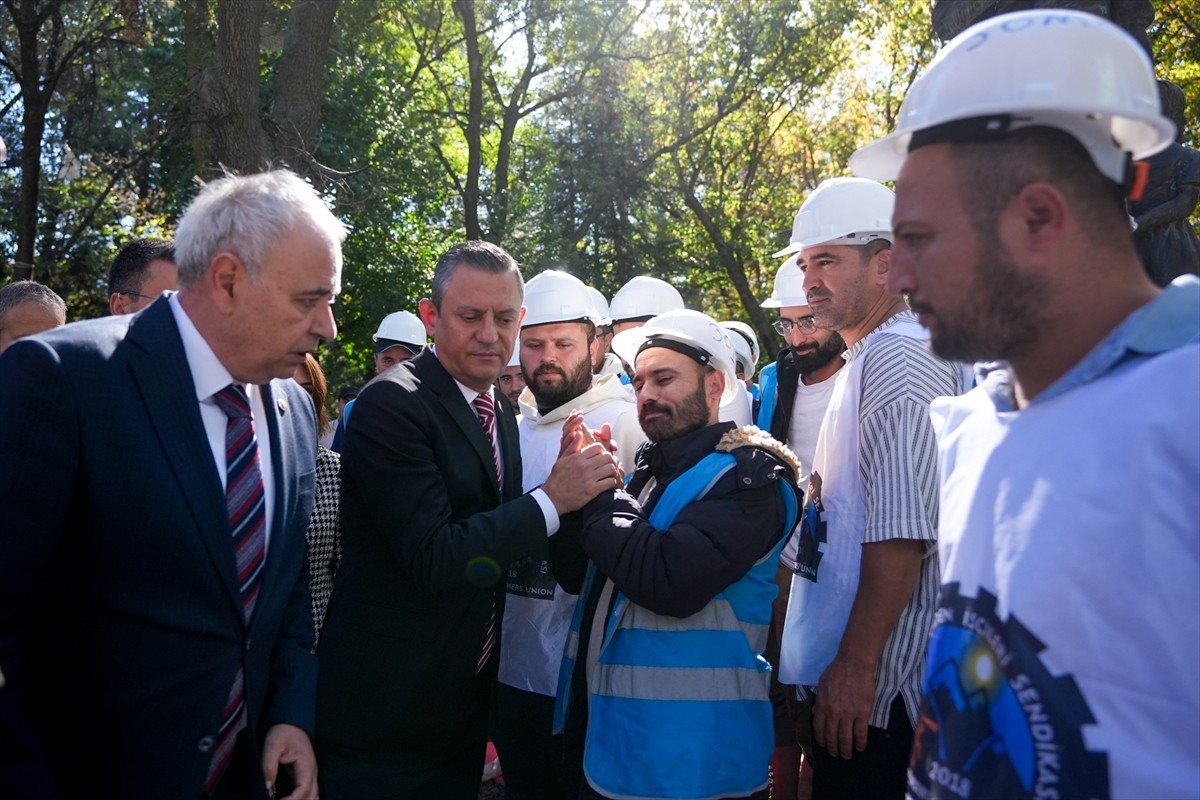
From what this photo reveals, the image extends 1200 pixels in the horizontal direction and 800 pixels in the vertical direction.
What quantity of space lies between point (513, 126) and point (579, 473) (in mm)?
18612

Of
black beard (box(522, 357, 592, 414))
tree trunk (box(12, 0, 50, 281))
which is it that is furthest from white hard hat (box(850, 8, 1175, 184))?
tree trunk (box(12, 0, 50, 281))

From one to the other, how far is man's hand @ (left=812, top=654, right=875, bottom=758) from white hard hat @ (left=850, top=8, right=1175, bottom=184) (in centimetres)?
174

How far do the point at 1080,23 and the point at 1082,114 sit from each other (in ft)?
0.47

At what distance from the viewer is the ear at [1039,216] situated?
1578mm

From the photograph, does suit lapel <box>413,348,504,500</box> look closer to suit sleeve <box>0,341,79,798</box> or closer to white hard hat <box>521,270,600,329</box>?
suit sleeve <box>0,341,79,798</box>

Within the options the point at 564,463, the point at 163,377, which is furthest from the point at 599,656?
the point at 163,377

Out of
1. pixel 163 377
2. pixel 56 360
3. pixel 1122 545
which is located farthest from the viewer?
pixel 163 377

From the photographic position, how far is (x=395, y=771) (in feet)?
10.1

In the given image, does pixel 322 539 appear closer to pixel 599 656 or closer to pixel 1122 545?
pixel 599 656

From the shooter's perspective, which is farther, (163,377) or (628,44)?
(628,44)

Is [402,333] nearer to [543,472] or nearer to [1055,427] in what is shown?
[543,472]

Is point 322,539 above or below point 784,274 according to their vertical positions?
below

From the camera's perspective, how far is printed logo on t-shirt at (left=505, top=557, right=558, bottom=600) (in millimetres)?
4012

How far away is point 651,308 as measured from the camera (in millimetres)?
7531
